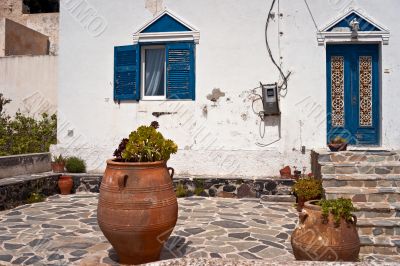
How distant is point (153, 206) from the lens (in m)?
3.89

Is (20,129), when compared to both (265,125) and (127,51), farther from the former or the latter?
(265,125)

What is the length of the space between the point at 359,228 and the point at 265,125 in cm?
364

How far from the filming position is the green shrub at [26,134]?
972cm

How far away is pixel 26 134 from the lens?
10.2m

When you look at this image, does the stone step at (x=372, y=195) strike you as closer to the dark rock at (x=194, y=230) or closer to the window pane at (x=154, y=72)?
the dark rock at (x=194, y=230)

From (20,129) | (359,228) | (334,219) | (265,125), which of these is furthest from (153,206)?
(20,129)

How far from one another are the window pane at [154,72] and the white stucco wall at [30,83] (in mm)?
3968

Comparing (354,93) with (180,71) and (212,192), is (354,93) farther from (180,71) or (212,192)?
(180,71)

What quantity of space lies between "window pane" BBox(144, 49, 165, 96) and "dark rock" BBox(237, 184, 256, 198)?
2.93 meters

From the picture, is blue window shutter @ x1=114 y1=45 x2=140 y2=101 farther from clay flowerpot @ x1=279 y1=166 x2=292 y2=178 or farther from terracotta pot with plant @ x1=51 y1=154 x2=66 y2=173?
clay flowerpot @ x1=279 y1=166 x2=292 y2=178

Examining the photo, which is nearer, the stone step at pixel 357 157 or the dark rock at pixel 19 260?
the dark rock at pixel 19 260

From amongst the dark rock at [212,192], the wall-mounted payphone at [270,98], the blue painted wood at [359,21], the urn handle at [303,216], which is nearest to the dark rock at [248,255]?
the urn handle at [303,216]

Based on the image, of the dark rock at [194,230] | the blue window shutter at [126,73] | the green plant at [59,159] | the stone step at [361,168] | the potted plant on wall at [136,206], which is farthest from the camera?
the green plant at [59,159]

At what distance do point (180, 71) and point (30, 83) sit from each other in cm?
587
